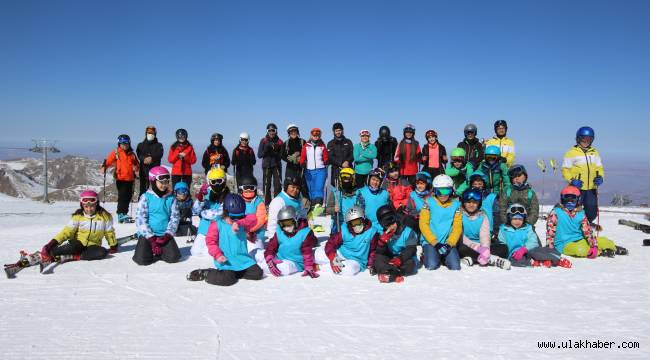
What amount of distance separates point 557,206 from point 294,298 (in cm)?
516

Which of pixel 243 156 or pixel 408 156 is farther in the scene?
pixel 243 156

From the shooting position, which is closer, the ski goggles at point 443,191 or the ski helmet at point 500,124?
the ski goggles at point 443,191

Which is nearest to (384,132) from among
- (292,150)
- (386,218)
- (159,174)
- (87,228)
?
(292,150)

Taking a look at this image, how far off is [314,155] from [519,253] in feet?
16.9

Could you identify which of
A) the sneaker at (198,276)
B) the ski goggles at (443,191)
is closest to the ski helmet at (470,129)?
the ski goggles at (443,191)

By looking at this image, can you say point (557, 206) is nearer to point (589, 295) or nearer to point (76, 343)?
point (589, 295)

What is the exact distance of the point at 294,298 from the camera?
5.27 m

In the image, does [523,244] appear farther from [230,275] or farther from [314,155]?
[314,155]

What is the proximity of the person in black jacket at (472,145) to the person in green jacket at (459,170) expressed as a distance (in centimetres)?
67

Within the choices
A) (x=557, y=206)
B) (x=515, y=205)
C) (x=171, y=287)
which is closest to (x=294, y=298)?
(x=171, y=287)

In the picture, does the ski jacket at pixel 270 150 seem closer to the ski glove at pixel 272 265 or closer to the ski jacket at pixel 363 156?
the ski jacket at pixel 363 156

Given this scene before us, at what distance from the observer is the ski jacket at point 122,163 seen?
10492 millimetres

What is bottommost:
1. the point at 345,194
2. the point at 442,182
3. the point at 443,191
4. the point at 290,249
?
the point at 290,249

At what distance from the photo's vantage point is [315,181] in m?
10.7
